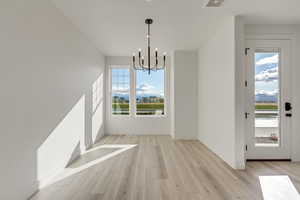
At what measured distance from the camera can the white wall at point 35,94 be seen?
1.86m

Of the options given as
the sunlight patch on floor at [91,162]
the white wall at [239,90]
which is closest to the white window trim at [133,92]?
the sunlight patch on floor at [91,162]

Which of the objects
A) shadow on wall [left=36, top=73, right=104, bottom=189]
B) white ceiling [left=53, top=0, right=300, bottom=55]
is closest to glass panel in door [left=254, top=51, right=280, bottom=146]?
white ceiling [left=53, top=0, right=300, bottom=55]

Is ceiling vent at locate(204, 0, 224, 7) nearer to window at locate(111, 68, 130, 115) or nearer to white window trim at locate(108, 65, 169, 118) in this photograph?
white window trim at locate(108, 65, 169, 118)

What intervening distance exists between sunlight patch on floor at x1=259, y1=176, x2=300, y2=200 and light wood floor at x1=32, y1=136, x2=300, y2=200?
6cm

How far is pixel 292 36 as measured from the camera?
11.6 ft

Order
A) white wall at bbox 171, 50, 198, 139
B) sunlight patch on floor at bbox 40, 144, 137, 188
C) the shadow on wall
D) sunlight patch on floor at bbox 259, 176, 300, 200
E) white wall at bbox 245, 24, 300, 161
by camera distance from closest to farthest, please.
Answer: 1. sunlight patch on floor at bbox 259, 176, 300, 200
2. the shadow on wall
3. sunlight patch on floor at bbox 40, 144, 137, 188
4. white wall at bbox 245, 24, 300, 161
5. white wall at bbox 171, 50, 198, 139

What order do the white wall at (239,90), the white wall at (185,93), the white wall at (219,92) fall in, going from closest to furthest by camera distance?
1. the white wall at (239,90)
2. the white wall at (219,92)
3. the white wall at (185,93)

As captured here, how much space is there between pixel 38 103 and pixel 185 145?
3777 millimetres

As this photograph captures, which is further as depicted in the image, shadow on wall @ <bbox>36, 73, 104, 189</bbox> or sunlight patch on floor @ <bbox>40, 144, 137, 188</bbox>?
sunlight patch on floor @ <bbox>40, 144, 137, 188</bbox>

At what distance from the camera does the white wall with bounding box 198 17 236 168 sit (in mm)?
3242

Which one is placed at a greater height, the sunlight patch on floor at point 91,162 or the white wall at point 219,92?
the white wall at point 219,92

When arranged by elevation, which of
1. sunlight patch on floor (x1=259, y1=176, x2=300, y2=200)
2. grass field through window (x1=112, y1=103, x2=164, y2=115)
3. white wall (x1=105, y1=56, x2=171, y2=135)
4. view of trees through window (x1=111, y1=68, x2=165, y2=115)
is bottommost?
sunlight patch on floor (x1=259, y1=176, x2=300, y2=200)

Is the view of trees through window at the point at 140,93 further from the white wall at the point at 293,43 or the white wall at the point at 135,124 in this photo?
the white wall at the point at 293,43

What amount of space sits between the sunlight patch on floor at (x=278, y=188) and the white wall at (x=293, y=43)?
1.17m
